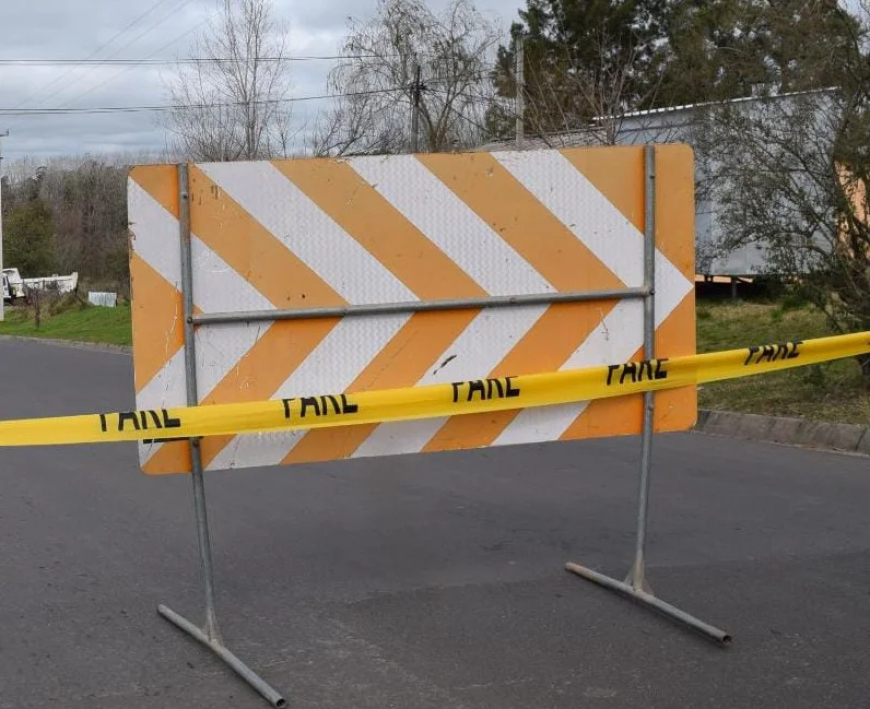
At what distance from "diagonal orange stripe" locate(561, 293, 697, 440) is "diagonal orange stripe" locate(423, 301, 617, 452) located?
27 cm

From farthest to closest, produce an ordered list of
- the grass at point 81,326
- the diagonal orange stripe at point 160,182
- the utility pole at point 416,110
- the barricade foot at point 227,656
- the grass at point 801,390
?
1. the grass at point 81,326
2. the utility pole at point 416,110
3. the grass at point 801,390
4. the diagonal orange stripe at point 160,182
5. the barricade foot at point 227,656

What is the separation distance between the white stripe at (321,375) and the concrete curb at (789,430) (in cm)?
589

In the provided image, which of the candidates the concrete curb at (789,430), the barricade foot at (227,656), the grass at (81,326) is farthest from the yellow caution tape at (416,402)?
the grass at (81,326)

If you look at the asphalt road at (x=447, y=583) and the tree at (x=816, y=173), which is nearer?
the asphalt road at (x=447, y=583)

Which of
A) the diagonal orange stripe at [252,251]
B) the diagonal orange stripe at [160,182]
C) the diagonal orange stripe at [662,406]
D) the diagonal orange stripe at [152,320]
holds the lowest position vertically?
the diagonal orange stripe at [662,406]

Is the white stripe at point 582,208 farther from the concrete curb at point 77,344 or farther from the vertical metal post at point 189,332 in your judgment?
the concrete curb at point 77,344

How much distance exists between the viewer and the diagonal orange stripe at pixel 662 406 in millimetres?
5152

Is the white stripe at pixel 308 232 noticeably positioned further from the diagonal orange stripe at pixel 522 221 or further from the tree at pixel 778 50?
the tree at pixel 778 50

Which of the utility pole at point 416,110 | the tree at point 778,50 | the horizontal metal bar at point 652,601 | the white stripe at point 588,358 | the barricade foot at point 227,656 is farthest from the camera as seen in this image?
the utility pole at point 416,110

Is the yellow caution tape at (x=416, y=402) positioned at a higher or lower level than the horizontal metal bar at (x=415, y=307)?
lower

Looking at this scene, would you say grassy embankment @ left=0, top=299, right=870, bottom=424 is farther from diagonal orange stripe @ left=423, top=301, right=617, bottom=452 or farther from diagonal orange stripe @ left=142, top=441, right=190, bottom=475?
diagonal orange stripe @ left=142, top=441, right=190, bottom=475

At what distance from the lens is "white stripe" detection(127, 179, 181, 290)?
4.50m

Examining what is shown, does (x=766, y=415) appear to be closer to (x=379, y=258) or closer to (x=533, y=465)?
(x=533, y=465)

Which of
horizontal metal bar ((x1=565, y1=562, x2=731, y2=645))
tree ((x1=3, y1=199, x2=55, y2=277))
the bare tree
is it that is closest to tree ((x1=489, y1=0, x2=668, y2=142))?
the bare tree
